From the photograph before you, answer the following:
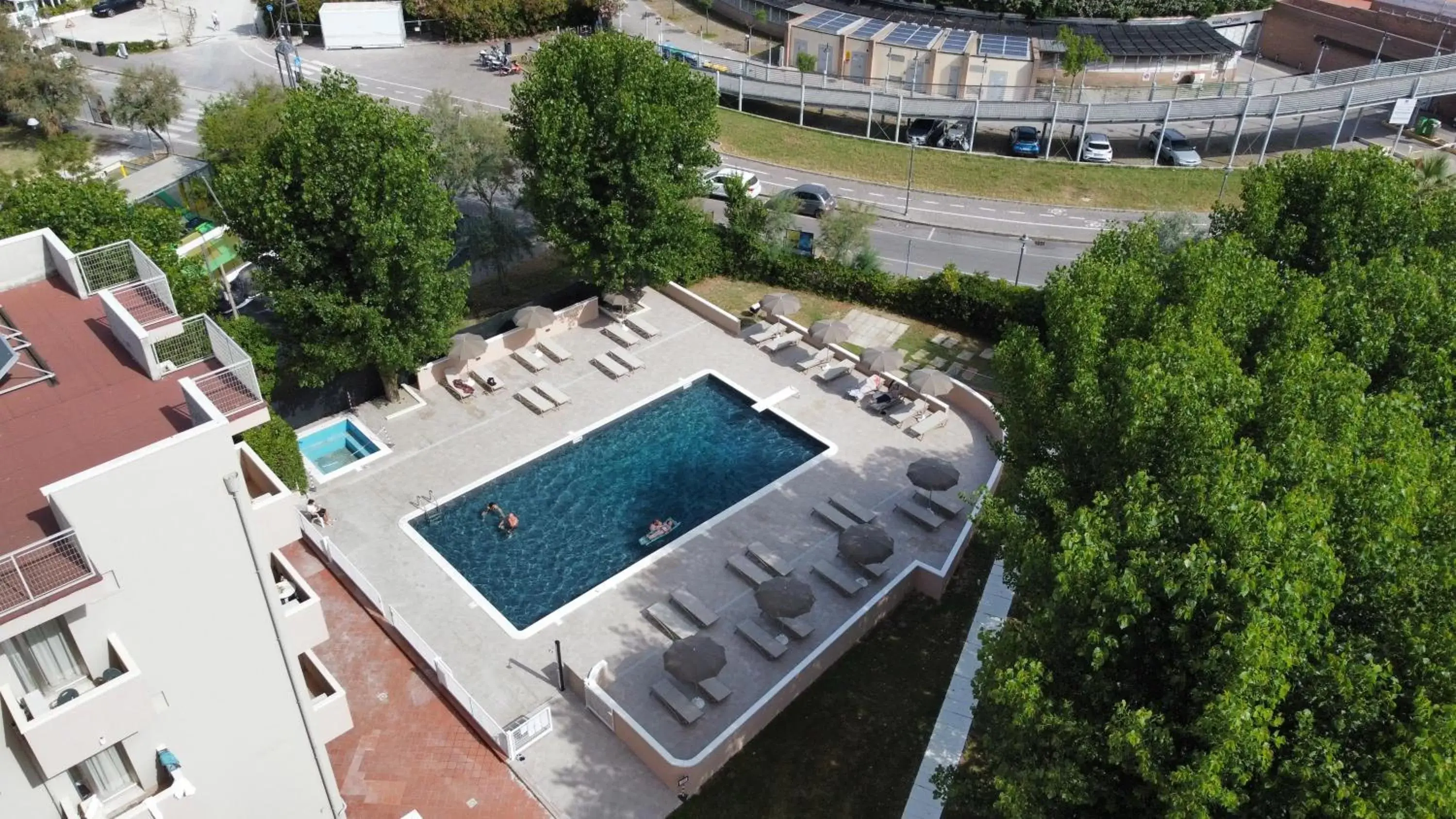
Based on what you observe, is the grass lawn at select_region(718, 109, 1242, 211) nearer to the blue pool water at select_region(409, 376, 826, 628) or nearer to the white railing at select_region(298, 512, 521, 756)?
the blue pool water at select_region(409, 376, 826, 628)

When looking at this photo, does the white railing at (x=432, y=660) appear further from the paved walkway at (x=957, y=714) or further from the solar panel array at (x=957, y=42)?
the solar panel array at (x=957, y=42)

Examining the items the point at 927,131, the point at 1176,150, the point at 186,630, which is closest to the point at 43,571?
the point at 186,630

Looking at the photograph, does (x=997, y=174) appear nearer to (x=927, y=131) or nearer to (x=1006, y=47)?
(x=927, y=131)

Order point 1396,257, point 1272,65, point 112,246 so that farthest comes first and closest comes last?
point 1272,65, point 1396,257, point 112,246

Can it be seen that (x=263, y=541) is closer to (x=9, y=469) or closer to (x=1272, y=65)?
(x=9, y=469)

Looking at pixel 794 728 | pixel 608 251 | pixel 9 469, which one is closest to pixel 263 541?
pixel 9 469

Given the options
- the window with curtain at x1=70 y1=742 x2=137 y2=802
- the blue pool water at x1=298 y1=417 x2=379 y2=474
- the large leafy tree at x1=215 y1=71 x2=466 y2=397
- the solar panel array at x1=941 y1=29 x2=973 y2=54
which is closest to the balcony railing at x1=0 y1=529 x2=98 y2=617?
the window with curtain at x1=70 y1=742 x2=137 y2=802

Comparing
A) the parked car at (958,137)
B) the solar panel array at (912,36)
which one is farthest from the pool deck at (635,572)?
the solar panel array at (912,36)
